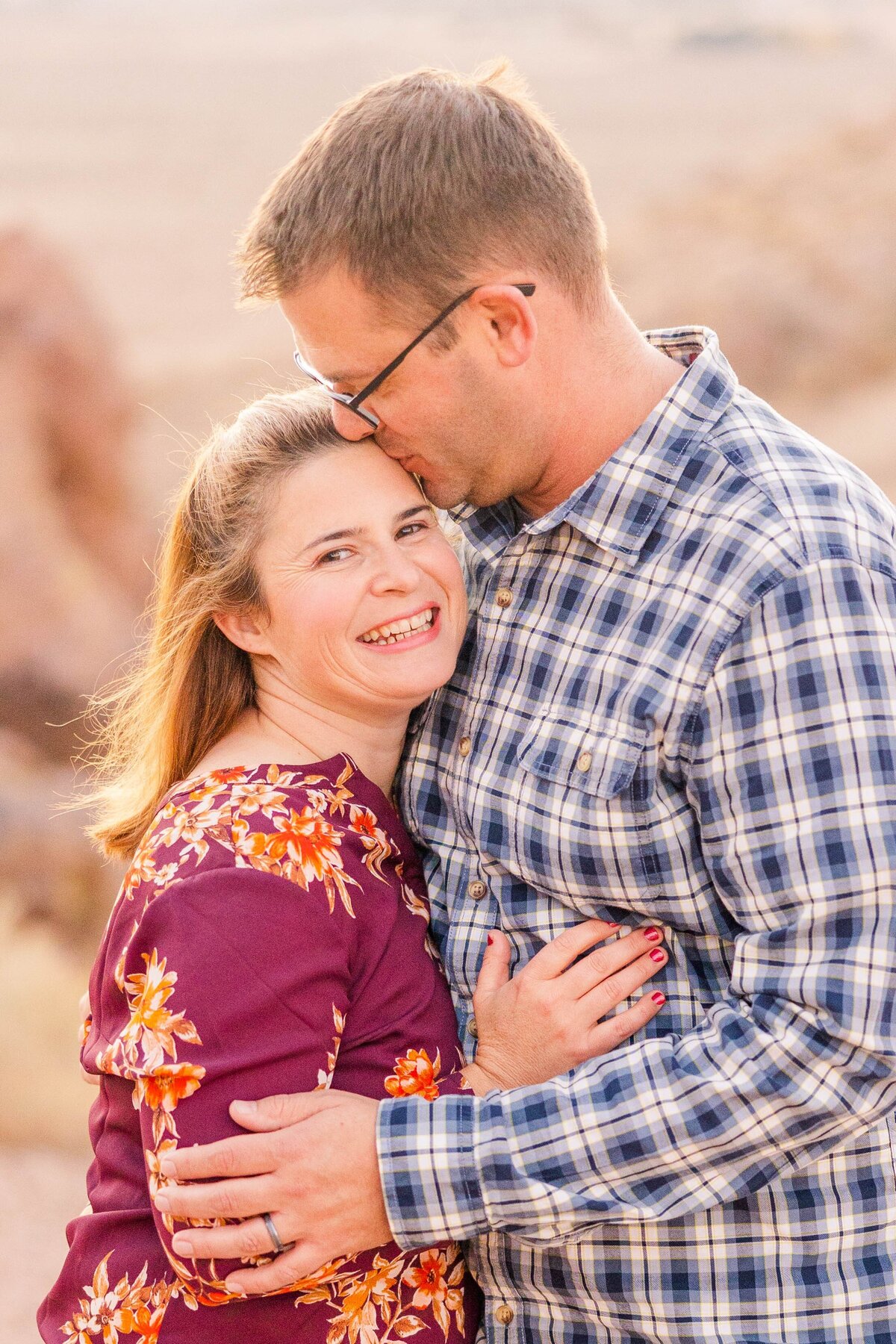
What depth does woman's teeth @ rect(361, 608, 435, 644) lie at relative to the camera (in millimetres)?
1896

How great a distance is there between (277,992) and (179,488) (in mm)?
934

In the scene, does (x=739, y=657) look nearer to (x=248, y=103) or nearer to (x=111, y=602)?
(x=111, y=602)

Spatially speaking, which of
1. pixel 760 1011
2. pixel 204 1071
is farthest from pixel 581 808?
pixel 204 1071

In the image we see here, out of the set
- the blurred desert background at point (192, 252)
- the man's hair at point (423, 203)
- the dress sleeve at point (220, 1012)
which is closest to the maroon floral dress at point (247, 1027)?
the dress sleeve at point (220, 1012)

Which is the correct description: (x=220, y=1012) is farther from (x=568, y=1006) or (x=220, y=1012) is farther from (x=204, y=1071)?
(x=568, y=1006)

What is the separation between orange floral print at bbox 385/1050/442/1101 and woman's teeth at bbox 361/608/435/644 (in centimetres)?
57

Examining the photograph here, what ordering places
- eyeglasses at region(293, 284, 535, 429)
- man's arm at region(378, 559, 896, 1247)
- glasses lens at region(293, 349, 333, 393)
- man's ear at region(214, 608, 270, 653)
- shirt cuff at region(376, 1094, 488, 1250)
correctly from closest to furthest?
man's arm at region(378, 559, 896, 1247) < shirt cuff at region(376, 1094, 488, 1250) < eyeglasses at region(293, 284, 535, 429) < glasses lens at region(293, 349, 333, 393) < man's ear at region(214, 608, 270, 653)

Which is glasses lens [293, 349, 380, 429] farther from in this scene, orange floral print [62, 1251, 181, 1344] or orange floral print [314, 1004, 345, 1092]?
orange floral print [62, 1251, 181, 1344]

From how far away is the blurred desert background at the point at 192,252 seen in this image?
18.8ft

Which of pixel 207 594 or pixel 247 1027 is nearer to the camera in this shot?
pixel 247 1027

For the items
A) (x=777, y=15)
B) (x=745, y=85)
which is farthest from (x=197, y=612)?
(x=777, y=15)

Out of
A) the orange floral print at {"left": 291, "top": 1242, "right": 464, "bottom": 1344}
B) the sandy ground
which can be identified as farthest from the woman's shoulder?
the sandy ground

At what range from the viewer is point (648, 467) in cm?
171

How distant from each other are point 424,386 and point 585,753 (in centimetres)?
56
